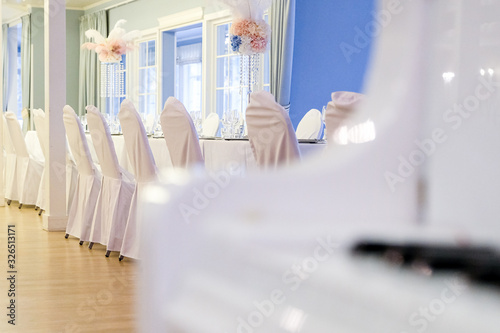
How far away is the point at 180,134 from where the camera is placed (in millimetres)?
3721

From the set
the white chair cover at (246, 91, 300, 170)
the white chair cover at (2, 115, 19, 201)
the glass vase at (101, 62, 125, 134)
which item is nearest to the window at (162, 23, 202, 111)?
the glass vase at (101, 62, 125, 134)

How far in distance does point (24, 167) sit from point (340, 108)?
487 cm

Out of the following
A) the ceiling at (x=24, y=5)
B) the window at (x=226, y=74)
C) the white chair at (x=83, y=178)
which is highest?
the ceiling at (x=24, y=5)

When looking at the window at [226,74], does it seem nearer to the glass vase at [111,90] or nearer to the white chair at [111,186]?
the glass vase at [111,90]

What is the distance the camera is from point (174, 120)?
3.69 m

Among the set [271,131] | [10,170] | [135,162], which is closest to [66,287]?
[135,162]

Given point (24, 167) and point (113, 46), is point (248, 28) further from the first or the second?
point (24, 167)

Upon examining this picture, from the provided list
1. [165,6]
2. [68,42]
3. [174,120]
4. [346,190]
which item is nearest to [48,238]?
[174,120]

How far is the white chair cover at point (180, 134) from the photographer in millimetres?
3646

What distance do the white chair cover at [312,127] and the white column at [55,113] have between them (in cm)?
186

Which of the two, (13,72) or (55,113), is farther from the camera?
(13,72)

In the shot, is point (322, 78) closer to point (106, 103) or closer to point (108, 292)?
point (108, 292)

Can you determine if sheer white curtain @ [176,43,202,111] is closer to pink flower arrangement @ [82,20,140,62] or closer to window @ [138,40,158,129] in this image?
window @ [138,40,158,129]

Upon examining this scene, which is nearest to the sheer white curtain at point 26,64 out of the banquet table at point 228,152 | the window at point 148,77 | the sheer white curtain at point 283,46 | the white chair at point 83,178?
the window at point 148,77
